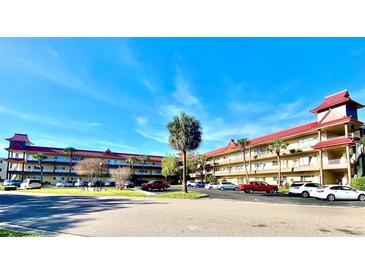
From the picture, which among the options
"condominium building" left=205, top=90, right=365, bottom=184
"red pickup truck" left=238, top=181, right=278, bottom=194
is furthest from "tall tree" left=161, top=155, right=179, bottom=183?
"red pickup truck" left=238, top=181, right=278, bottom=194

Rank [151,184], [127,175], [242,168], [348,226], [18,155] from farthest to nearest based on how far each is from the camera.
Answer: [18,155] → [242,168] → [151,184] → [127,175] → [348,226]

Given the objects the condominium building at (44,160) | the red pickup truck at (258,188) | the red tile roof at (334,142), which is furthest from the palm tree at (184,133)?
the condominium building at (44,160)

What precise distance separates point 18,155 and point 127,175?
40.9 meters

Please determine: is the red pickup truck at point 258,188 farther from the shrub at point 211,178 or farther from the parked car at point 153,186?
the shrub at point 211,178

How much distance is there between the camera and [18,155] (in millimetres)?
60500

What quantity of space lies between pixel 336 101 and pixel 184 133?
2153 cm

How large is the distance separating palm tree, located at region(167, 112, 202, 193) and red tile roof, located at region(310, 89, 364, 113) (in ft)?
63.6

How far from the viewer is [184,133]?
1096 inches

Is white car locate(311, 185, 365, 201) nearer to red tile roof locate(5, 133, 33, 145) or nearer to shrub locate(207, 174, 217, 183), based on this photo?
shrub locate(207, 174, 217, 183)

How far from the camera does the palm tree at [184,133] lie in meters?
27.9

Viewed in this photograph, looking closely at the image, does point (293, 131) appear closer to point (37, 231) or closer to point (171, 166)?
point (171, 166)

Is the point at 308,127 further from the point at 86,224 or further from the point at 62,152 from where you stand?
the point at 62,152

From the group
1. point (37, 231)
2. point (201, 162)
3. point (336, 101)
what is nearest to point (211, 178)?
point (201, 162)
